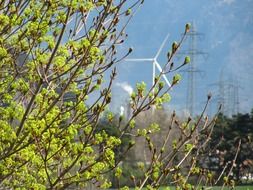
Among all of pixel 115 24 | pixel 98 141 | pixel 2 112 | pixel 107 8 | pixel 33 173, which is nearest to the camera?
pixel 107 8

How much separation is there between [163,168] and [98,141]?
541 millimetres

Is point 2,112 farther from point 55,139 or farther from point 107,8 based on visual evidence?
point 107,8

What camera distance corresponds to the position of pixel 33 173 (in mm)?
5297

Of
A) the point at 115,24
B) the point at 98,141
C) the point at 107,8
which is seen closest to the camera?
the point at 107,8

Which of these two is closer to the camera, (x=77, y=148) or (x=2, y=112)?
(x=77, y=148)

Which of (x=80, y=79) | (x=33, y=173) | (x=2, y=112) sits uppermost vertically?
(x=80, y=79)

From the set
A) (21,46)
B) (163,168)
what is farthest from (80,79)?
(163,168)

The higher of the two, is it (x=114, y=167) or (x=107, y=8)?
(x=107, y=8)

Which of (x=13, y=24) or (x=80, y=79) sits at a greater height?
(x=13, y=24)

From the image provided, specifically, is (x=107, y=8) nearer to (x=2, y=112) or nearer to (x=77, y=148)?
(x=77, y=148)

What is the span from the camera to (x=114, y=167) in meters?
4.16

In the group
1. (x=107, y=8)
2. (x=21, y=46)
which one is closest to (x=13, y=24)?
(x=21, y=46)

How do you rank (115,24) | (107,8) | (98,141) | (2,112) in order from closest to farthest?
1. (107,8)
2. (115,24)
3. (98,141)
4. (2,112)

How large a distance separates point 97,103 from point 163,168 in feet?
2.04
